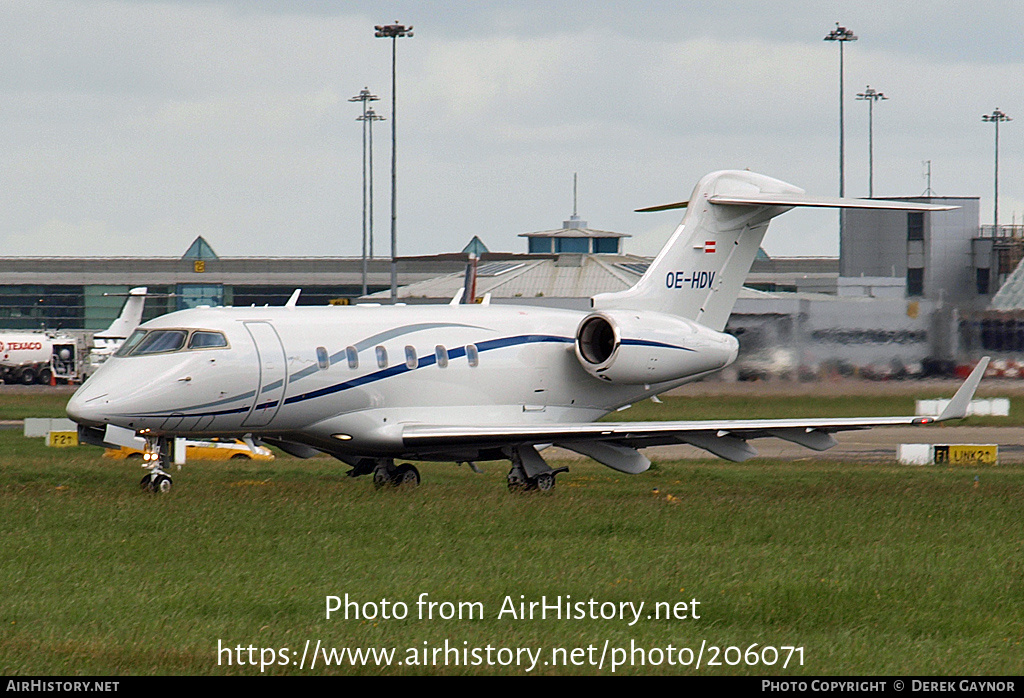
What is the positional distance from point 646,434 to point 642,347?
2584 mm

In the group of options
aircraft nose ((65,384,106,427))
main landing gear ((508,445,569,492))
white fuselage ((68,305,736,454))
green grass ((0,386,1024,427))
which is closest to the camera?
aircraft nose ((65,384,106,427))

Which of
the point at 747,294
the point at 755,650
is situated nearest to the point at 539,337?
the point at 755,650

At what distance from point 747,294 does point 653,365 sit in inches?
1476

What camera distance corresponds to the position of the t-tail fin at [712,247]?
27016mm

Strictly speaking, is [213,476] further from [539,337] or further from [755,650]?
[755,650]

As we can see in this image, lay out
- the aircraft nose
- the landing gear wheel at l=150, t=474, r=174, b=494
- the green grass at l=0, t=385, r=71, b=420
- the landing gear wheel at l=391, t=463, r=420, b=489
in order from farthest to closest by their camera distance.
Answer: the green grass at l=0, t=385, r=71, b=420 → the landing gear wheel at l=391, t=463, r=420, b=489 → the landing gear wheel at l=150, t=474, r=174, b=494 → the aircraft nose

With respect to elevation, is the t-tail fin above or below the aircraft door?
above

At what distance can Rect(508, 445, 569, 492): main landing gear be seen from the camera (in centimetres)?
2336

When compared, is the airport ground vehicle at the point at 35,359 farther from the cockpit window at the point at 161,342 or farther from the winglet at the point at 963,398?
the winglet at the point at 963,398

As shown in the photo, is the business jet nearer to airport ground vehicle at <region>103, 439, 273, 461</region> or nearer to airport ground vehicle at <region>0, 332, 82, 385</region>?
airport ground vehicle at <region>103, 439, 273, 461</region>

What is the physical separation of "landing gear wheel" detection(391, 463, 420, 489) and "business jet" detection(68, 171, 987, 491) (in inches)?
1.1

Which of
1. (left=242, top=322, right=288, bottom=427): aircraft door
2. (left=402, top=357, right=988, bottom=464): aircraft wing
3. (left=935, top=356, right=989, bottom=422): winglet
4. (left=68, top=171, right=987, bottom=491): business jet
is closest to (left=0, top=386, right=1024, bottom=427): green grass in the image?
(left=68, top=171, right=987, bottom=491): business jet

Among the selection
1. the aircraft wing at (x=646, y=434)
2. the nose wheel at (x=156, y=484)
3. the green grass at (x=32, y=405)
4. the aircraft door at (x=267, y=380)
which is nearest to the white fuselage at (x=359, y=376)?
the aircraft door at (x=267, y=380)

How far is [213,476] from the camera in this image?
1023 inches
